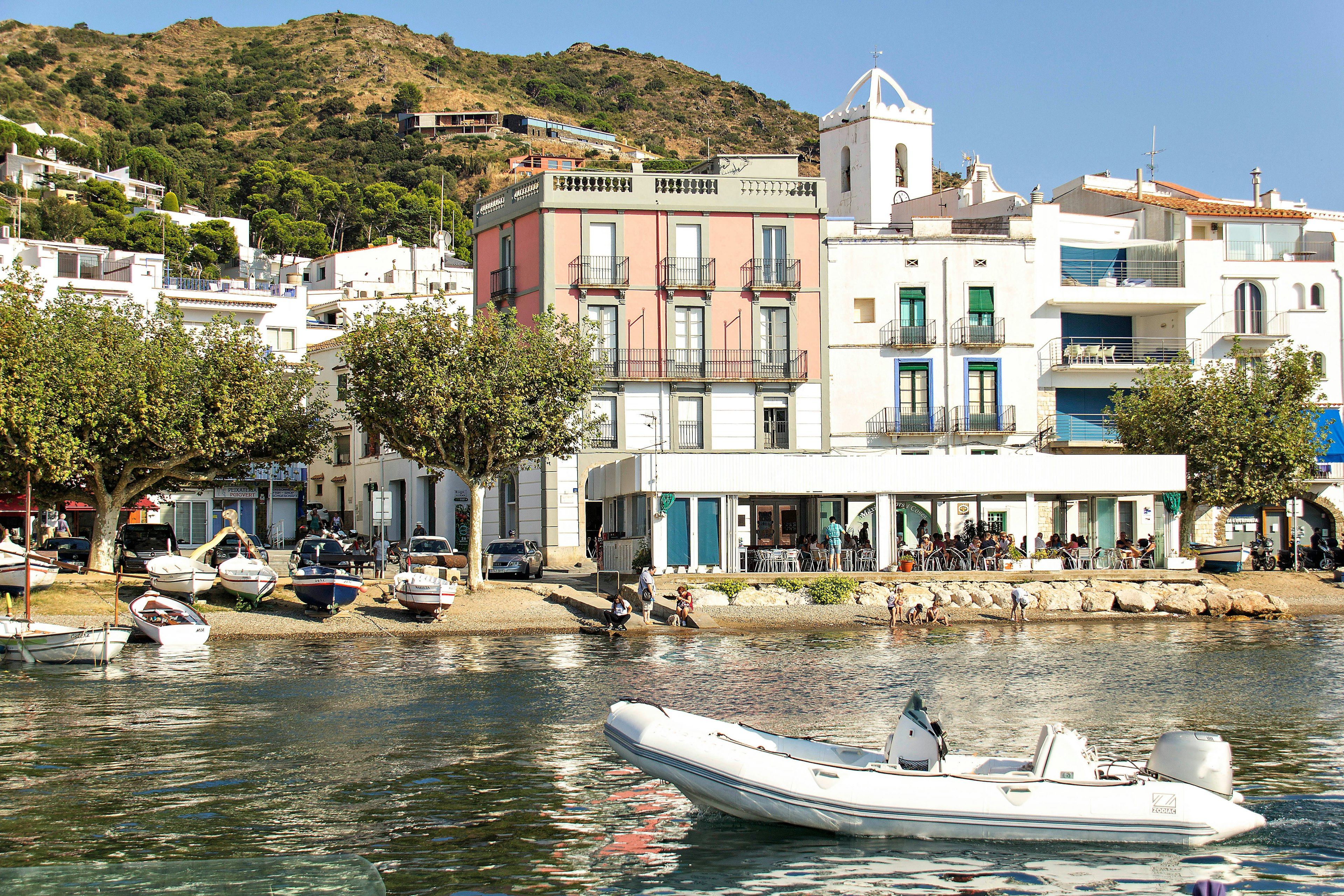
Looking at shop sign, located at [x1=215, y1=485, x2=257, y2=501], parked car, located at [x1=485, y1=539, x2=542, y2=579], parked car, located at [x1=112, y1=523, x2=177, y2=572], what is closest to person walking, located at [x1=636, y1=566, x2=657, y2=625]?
parked car, located at [x1=485, y1=539, x2=542, y2=579]

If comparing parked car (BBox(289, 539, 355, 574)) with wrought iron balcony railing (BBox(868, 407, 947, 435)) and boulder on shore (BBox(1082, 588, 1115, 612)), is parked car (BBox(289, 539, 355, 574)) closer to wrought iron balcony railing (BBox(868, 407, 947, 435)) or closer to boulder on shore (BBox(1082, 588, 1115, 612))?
wrought iron balcony railing (BBox(868, 407, 947, 435))

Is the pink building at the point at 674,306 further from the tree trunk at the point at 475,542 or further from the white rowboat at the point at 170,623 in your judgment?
the white rowboat at the point at 170,623

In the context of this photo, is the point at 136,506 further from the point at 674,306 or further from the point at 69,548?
the point at 674,306

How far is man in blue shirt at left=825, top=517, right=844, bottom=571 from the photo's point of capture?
140 ft

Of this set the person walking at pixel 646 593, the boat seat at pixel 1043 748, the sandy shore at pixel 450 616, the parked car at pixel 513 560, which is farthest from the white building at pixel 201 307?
the boat seat at pixel 1043 748

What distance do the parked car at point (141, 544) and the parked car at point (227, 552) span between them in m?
1.50

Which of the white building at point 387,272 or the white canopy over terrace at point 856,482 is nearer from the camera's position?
the white canopy over terrace at point 856,482

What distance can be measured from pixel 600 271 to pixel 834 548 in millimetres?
15820

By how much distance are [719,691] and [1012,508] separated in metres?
29.4

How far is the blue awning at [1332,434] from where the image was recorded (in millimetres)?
53125

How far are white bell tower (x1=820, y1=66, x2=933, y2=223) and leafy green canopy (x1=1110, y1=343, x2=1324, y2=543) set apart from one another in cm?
2718

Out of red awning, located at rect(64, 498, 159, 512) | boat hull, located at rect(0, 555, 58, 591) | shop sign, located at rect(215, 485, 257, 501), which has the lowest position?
boat hull, located at rect(0, 555, 58, 591)

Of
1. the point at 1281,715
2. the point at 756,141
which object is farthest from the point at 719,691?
the point at 756,141

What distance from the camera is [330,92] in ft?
639
